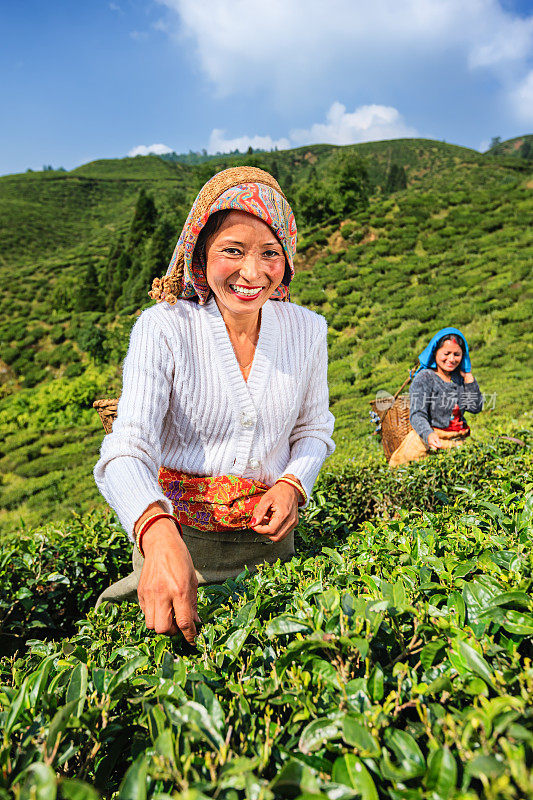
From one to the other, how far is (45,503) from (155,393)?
8985 millimetres

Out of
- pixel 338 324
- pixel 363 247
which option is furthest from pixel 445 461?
pixel 363 247

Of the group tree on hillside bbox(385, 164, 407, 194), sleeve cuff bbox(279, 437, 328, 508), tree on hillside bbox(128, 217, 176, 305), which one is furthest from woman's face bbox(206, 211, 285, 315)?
tree on hillside bbox(385, 164, 407, 194)

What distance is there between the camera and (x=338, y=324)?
47.4 ft

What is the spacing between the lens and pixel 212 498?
1646 mm

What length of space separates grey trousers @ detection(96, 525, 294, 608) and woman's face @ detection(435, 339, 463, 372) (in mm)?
3404

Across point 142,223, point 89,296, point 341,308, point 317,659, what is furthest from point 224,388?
point 142,223

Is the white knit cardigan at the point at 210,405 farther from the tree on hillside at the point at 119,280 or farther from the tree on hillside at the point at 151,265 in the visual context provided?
the tree on hillside at the point at 119,280

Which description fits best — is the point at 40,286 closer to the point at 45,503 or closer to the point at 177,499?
the point at 45,503

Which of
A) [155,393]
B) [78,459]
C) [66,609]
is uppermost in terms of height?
[155,393]

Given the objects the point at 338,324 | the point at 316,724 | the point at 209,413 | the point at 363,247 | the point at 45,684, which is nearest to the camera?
the point at 316,724

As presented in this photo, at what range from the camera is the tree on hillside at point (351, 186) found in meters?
27.9

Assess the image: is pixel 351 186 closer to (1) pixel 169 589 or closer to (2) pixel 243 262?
(2) pixel 243 262

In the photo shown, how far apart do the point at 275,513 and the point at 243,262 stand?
2.73ft

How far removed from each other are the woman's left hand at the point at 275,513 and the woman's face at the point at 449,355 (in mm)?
3485
